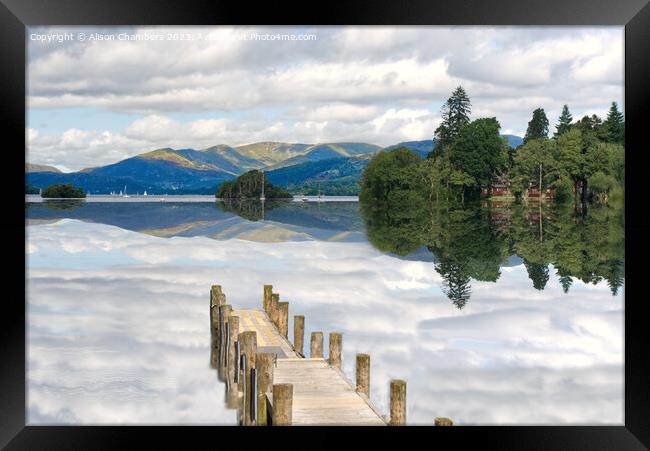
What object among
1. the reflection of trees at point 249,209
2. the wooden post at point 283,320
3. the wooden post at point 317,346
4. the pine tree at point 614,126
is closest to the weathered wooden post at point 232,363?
the wooden post at point 317,346

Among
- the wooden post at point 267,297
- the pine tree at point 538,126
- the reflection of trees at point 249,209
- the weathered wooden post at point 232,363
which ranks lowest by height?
the weathered wooden post at point 232,363

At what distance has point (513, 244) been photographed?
3503 cm

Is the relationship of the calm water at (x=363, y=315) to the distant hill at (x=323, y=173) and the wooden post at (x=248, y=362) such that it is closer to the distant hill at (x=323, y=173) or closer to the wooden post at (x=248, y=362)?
the wooden post at (x=248, y=362)

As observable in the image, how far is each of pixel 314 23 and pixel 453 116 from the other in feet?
275

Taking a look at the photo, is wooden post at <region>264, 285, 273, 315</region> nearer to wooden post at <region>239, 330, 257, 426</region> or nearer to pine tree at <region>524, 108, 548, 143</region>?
wooden post at <region>239, 330, 257, 426</region>

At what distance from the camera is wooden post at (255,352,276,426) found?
8734mm

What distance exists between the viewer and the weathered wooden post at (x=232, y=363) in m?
11.7

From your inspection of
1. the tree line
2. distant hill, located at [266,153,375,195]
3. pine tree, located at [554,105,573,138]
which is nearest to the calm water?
the tree line

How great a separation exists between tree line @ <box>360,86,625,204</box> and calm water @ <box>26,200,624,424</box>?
30203 mm

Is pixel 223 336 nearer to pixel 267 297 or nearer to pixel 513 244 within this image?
pixel 267 297

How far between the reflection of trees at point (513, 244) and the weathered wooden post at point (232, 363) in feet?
29.6

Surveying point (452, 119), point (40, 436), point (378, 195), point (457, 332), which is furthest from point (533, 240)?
point (452, 119)

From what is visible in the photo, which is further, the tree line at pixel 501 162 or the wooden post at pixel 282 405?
the tree line at pixel 501 162

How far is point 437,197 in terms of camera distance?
76.6 meters
